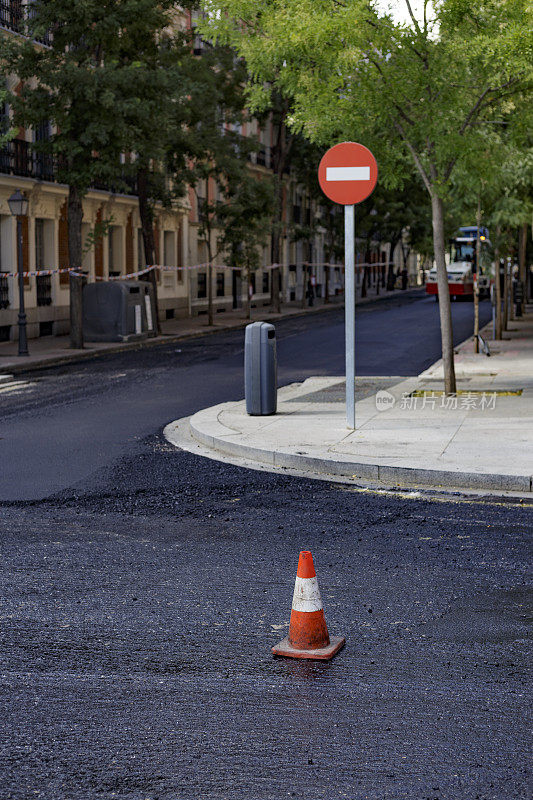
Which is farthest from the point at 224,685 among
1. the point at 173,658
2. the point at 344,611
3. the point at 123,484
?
the point at 123,484

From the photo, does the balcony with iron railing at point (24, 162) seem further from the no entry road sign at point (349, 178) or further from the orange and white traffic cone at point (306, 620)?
Result: the orange and white traffic cone at point (306, 620)

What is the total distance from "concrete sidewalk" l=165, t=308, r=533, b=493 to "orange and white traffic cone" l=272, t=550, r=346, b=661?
167 inches

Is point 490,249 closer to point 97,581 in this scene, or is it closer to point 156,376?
point 156,376

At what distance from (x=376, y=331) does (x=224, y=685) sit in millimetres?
28966

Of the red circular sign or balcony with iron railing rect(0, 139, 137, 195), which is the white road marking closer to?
the red circular sign

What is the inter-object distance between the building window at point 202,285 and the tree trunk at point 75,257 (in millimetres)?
21978

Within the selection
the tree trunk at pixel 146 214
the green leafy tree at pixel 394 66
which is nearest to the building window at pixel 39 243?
the tree trunk at pixel 146 214

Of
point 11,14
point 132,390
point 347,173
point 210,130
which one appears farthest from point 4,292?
point 347,173

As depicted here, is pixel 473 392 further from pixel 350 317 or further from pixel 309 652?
pixel 309 652

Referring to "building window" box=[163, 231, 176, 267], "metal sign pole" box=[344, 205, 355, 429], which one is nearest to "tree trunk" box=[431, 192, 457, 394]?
"metal sign pole" box=[344, 205, 355, 429]

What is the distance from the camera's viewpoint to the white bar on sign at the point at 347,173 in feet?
37.7

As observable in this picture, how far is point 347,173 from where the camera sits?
37.9 feet

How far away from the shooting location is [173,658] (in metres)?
4.96

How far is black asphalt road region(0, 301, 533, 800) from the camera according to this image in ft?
12.5
